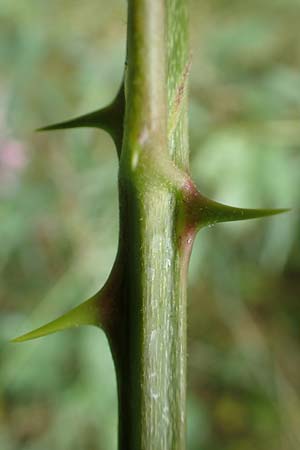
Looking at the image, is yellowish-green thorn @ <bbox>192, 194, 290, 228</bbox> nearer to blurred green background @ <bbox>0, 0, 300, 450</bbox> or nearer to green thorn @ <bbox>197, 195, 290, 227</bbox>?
green thorn @ <bbox>197, 195, 290, 227</bbox>

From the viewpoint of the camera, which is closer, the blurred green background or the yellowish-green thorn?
the yellowish-green thorn

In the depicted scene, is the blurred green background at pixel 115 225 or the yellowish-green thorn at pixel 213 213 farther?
the blurred green background at pixel 115 225

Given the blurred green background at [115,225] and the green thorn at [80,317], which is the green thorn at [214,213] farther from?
the blurred green background at [115,225]

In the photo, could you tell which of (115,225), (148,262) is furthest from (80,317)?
(115,225)

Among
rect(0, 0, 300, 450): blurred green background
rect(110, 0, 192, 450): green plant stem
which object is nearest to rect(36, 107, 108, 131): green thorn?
rect(110, 0, 192, 450): green plant stem

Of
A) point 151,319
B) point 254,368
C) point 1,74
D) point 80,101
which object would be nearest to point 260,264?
point 254,368

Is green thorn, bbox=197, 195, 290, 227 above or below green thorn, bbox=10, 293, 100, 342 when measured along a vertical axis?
above

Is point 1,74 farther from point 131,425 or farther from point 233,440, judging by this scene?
point 131,425

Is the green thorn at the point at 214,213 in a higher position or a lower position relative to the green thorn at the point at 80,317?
higher

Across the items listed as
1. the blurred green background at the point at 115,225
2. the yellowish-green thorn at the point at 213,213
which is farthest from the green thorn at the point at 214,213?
the blurred green background at the point at 115,225

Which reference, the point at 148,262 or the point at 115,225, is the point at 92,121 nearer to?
the point at 148,262
